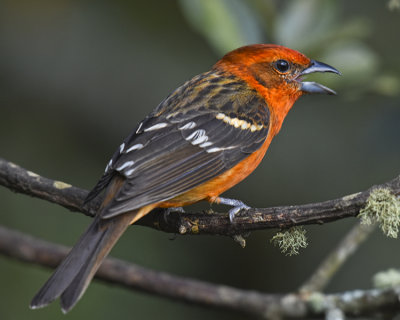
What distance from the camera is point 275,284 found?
6.13 metres

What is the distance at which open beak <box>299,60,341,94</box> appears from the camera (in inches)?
180

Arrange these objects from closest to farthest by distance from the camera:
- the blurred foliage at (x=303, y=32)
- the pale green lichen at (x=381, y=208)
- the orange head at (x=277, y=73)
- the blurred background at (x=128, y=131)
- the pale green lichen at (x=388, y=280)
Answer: the pale green lichen at (x=381, y=208) → the pale green lichen at (x=388, y=280) → the blurred foliage at (x=303, y=32) → the orange head at (x=277, y=73) → the blurred background at (x=128, y=131)

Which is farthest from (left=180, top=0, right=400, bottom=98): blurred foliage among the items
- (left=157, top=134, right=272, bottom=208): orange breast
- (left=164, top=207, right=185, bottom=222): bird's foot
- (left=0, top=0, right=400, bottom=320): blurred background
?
(left=164, top=207, right=185, bottom=222): bird's foot

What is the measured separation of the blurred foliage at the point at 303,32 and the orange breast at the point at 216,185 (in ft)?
2.34

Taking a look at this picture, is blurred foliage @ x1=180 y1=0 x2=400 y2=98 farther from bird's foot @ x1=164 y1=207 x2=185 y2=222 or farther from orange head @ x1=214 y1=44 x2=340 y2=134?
bird's foot @ x1=164 y1=207 x2=185 y2=222

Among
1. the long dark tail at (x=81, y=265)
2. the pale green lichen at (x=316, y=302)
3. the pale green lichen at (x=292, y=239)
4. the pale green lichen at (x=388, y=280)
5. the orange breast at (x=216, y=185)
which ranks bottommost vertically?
the pale green lichen at (x=316, y=302)

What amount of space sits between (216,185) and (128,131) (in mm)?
2458

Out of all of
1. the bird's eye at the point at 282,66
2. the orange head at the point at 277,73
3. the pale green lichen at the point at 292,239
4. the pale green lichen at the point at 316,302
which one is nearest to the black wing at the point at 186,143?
the orange head at the point at 277,73

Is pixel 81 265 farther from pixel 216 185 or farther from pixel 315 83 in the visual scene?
pixel 315 83

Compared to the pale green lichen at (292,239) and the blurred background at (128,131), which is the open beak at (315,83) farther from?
the pale green lichen at (292,239)

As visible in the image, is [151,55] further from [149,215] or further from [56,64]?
[149,215]

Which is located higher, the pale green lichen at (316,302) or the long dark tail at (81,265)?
the long dark tail at (81,265)

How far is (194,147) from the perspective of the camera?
410 centimetres

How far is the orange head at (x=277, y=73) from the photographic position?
4688mm
